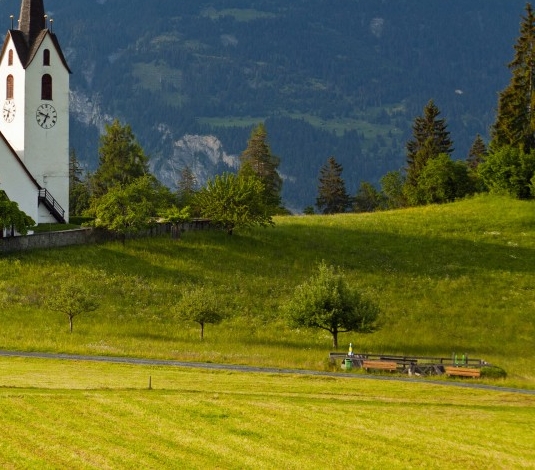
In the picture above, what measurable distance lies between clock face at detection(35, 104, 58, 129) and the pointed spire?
5.66 meters

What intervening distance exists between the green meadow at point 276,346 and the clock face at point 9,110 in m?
17.3

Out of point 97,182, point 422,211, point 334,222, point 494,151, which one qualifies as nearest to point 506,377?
point 334,222

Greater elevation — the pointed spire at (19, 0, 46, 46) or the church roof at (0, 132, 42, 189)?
the pointed spire at (19, 0, 46, 46)

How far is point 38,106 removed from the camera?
89.7 m

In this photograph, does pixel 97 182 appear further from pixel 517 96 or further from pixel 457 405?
pixel 457 405

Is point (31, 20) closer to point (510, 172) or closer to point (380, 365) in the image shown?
point (510, 172)

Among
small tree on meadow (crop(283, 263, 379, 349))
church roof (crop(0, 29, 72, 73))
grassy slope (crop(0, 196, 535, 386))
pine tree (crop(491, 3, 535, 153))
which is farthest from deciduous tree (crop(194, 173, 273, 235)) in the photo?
pine tree (crop(491, 3, 535, 153))

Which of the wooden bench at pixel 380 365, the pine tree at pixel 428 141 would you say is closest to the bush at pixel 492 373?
the wooden bench at pixel 380 365

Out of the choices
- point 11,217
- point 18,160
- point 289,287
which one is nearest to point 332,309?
point 289,287

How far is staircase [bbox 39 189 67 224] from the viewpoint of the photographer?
3435 inches

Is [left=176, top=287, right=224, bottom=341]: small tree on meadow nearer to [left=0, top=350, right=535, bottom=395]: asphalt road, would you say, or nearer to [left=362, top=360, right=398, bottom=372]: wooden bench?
[left=0, top=350, right=535, bottom=395]: asphalt road

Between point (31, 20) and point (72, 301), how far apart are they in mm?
36949

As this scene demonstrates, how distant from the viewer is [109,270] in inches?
2926

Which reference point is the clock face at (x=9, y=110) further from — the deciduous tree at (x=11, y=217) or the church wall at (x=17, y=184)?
the deciduous tree at (x=11, y=217)
